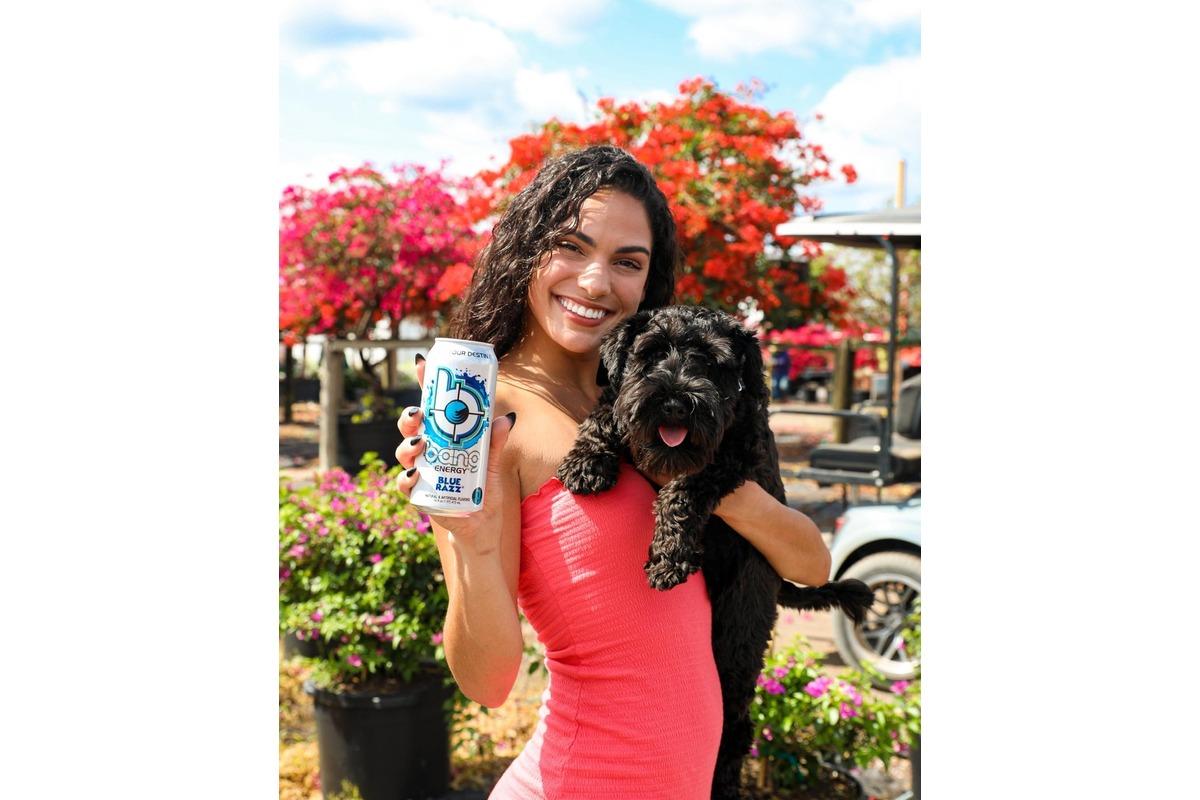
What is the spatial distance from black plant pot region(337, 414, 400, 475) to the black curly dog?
10287mm

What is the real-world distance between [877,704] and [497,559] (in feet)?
8.81

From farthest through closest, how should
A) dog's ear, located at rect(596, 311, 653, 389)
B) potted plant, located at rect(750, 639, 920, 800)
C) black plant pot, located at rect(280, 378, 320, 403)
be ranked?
black plant pot, located at rect(280, 378, 320, 403), potted plant, located at rect(750, 639, 920, 800), dog's ear, located at rect(596, 311, 653, 389)

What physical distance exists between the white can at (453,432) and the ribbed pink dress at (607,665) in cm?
24

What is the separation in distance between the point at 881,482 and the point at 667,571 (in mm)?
6372

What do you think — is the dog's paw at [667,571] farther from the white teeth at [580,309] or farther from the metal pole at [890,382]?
the metal pole at [890,382]

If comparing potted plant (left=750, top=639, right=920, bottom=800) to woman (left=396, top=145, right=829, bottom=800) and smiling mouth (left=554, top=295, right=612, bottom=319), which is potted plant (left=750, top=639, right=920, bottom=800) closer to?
woman (left=396, top=145, right=829, bottom=800)

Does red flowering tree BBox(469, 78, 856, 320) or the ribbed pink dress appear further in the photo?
red flowering tree BBox(469, 78, 856, 320)

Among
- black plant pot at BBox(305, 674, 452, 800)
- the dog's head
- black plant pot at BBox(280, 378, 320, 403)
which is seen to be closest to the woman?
the dog's head

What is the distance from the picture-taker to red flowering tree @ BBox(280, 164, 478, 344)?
11359 millimetres

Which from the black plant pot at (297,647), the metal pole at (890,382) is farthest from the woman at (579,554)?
the metal pole at (890,382)

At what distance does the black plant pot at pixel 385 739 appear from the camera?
14.1ft

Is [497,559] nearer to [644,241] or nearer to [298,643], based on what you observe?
[644,241]

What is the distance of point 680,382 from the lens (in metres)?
1.75

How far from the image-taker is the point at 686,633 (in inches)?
72.5
